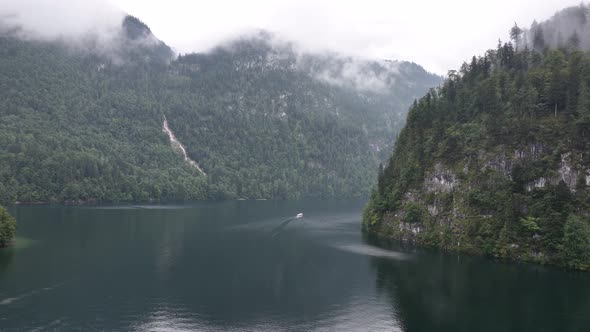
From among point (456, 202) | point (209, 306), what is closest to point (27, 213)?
point (209, 306)

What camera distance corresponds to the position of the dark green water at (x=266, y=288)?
69625 mm

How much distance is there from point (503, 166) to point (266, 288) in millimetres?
66192

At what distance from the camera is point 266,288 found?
286 feet

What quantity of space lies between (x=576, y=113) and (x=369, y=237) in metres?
61.4

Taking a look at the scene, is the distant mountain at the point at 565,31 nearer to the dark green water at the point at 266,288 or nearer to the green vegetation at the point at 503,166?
the green vegetation at the point at 503,166

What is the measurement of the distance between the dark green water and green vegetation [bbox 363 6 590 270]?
743cm

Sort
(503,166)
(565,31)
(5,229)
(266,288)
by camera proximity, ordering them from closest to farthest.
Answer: (266,288) → (5,229) → (503,166) → (565,31)

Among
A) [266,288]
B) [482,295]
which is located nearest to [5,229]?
[266,288]

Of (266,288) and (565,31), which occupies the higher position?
(565,31)

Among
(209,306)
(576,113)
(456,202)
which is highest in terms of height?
(576,113)

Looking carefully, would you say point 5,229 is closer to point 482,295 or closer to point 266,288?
point 266,288

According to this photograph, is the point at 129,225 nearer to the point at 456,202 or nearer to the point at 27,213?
the point at 27,213

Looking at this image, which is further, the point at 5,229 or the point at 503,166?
the point at 503,166

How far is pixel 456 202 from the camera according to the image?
4818 inches
